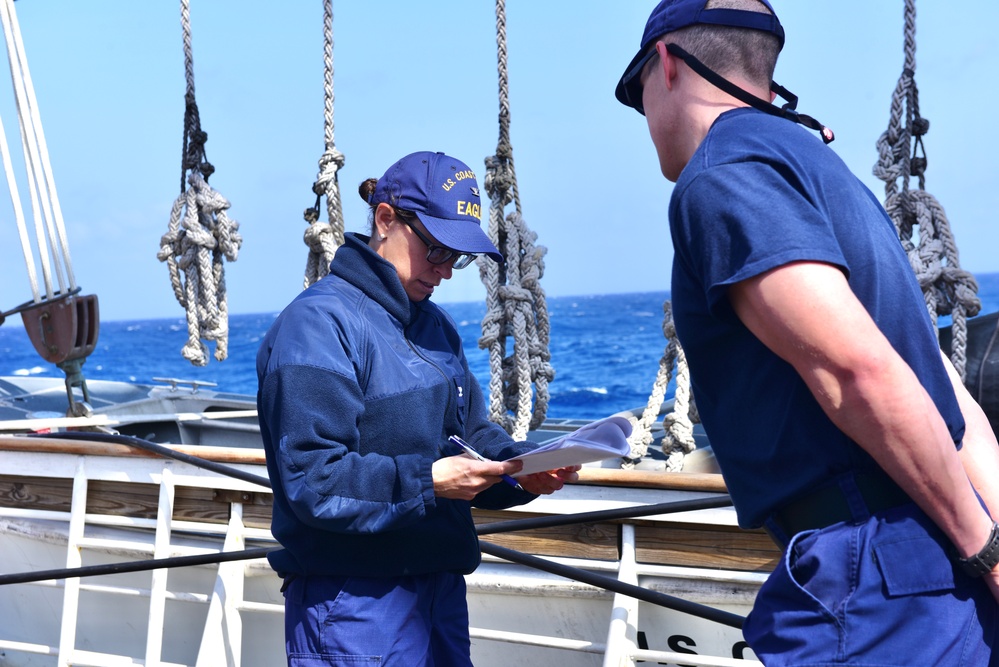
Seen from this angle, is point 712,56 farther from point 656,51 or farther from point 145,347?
point 145,347

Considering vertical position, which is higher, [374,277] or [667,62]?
[667,62]

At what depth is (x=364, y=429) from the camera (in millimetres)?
1907

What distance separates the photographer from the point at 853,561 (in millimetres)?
1227

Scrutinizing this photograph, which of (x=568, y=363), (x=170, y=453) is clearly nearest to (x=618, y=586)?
(x=170, y=453)

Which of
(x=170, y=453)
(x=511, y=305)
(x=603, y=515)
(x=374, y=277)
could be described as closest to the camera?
(x=374, y=277)

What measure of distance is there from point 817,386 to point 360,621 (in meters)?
1.09

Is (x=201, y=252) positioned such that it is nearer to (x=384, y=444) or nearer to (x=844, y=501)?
(x=384, y=444)

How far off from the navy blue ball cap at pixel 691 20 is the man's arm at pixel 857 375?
389 mm

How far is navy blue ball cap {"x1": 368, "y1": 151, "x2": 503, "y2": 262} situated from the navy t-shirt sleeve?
2.65ft

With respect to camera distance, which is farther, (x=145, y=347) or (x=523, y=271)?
(x=145, y=347)

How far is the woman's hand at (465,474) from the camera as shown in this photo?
1826 millimetres

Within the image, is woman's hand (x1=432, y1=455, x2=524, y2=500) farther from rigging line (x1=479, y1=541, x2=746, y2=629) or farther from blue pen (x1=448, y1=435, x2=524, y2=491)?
rigging line (x1=479, y1=541, x2=746, y2=629)

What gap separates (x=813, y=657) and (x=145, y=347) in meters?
54.2

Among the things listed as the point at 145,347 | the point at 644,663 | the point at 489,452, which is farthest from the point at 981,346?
the point at 145,347
